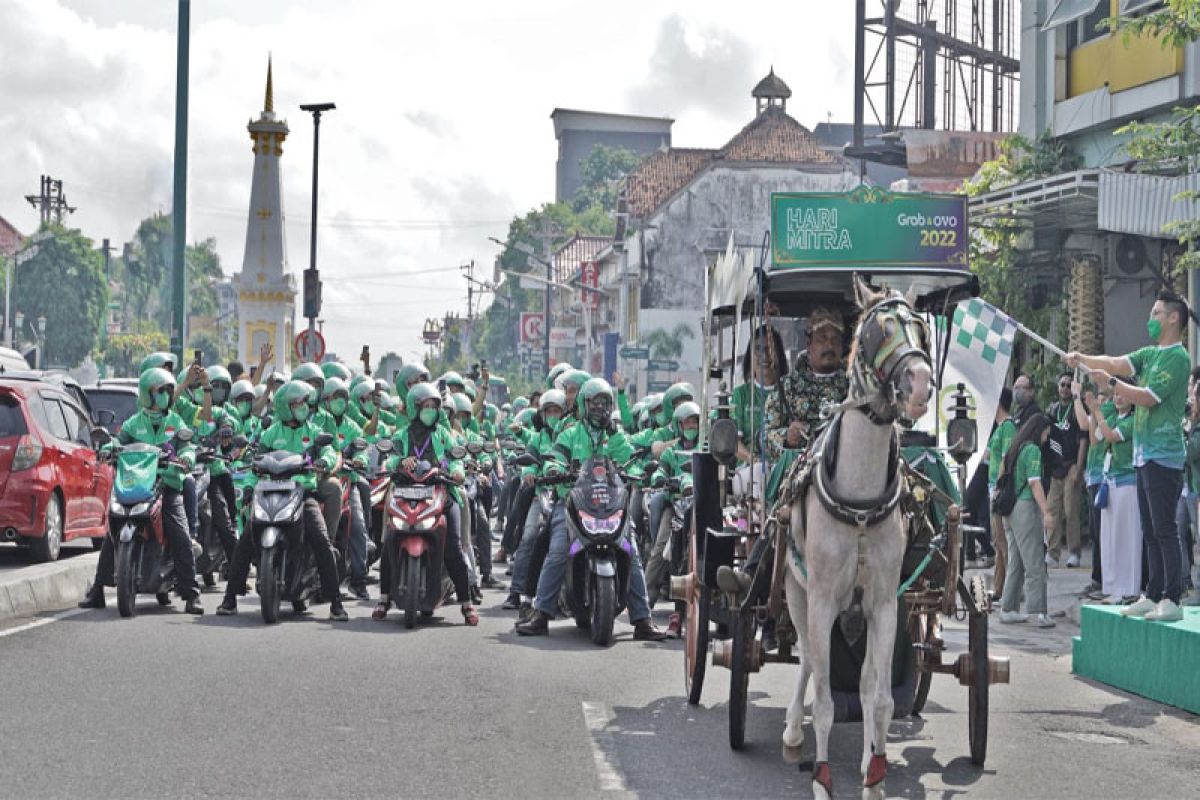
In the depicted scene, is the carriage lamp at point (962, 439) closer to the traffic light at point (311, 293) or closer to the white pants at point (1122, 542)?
the white pants at point (1122, 542)

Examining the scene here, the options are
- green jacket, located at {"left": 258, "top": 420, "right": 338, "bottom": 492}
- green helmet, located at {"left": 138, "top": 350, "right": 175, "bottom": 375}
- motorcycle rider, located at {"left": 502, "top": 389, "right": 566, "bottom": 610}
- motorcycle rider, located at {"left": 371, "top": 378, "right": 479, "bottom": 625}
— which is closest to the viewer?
motorcycle rider, located at {"left": 371, "top": 378, "right": 479, "bottom": 625}

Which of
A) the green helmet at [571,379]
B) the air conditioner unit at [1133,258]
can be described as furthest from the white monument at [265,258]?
the green helmet at [571,379]

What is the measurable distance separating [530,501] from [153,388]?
342 cm

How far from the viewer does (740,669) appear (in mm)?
8812

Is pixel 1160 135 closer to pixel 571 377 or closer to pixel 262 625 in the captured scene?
pixel 571 377

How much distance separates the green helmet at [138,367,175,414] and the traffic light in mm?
22422

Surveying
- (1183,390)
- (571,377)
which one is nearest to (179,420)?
(571,377)

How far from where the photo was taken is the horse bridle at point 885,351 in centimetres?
748

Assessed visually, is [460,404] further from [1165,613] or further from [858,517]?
[858,517]

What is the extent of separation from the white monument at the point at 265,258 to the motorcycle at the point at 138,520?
38.2 meters

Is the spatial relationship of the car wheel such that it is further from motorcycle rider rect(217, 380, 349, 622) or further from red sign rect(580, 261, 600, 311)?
red sign rect(580, 261, 600, 311)

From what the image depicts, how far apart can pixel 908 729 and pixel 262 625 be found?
238 inches

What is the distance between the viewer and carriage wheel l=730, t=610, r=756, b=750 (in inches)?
347

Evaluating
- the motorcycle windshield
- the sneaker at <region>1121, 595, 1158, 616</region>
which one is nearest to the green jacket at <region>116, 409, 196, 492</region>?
the motorcycle windshield
